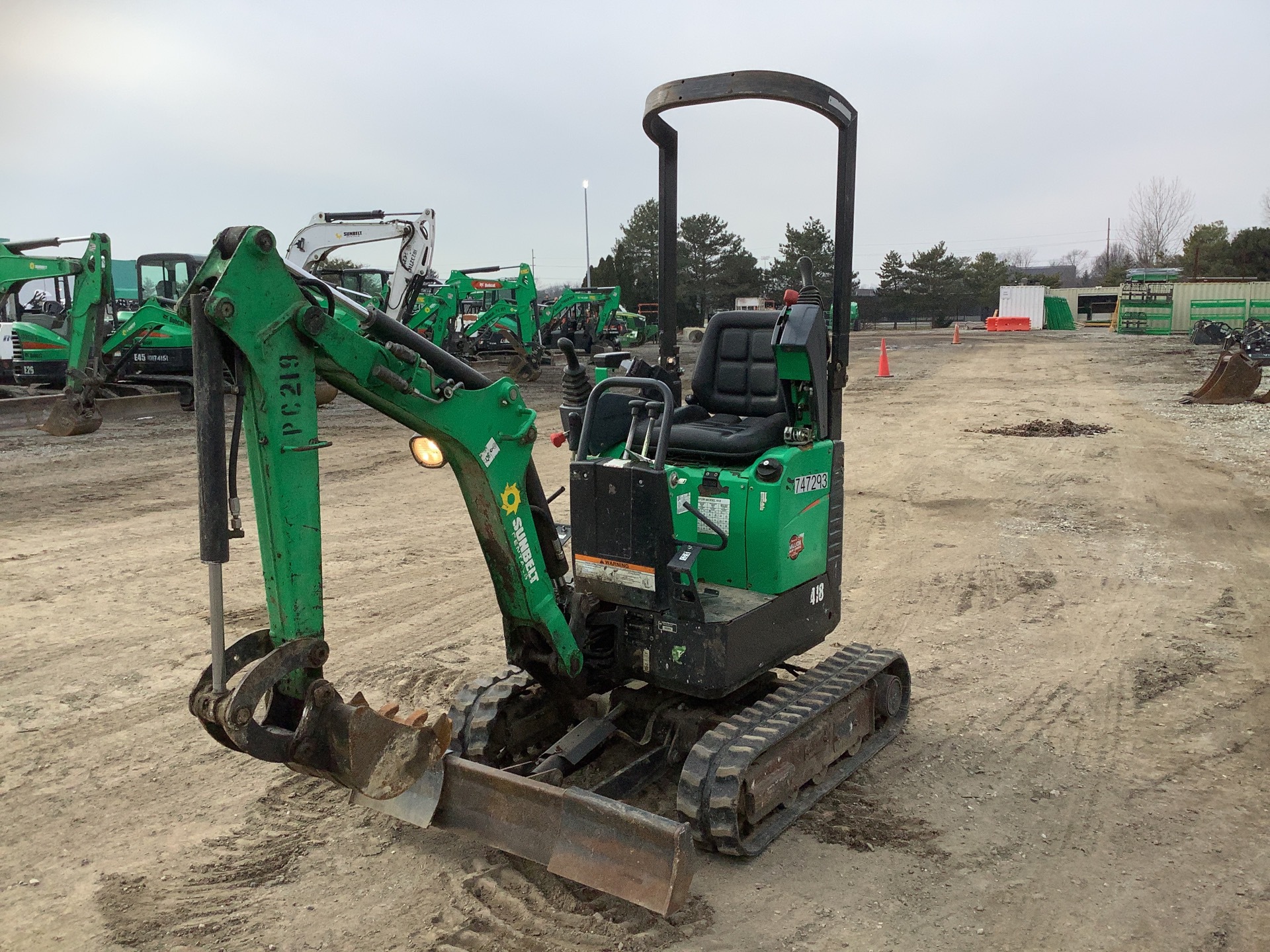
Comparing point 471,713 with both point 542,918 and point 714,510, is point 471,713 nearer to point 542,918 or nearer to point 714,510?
point 542,918

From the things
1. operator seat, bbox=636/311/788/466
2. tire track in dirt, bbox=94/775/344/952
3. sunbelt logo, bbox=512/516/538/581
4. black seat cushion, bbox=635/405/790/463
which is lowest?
tire track in dirt, bbox=94/775/344/952

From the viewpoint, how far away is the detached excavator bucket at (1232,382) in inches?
691

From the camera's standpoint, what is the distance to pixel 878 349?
117 feet

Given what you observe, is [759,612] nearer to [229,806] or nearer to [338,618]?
[229,806]

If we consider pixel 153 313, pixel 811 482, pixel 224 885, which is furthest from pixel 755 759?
pixel 153 313

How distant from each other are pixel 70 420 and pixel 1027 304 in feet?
157

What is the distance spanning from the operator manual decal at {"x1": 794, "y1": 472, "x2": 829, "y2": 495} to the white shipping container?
5056cm

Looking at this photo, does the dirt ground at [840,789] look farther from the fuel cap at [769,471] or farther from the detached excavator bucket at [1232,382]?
the detached excavator bucket at [1232,382]

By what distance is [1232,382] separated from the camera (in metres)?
17.7

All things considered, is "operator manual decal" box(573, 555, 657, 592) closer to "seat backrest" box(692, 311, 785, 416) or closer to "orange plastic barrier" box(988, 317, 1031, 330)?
"seat backrest" box(692, 311, 785, 416)

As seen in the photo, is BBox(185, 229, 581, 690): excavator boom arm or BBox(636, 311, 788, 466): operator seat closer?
BBox(185, 229, 581, 690): excavator boom arm

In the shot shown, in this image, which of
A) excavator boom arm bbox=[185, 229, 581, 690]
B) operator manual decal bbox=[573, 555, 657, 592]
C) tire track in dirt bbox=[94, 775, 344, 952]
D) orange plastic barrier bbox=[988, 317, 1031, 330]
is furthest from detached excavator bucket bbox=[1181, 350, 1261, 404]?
orange plastic barrier bbox=[988, 317, 1031, 330]

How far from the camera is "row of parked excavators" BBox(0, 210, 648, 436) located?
14336 millimetres

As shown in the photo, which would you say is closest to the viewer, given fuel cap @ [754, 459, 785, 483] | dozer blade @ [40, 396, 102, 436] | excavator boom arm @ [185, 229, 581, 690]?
excavator boom arm @ [185, 229, 581, 690]
